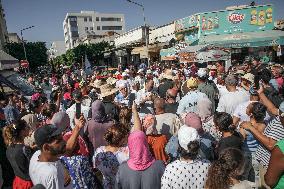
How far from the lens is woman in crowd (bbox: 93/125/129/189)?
3644 mm

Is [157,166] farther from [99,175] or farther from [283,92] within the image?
[283,92]

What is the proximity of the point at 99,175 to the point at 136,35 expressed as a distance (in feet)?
128

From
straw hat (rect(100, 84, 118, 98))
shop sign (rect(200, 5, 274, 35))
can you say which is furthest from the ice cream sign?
straw hat (rect(100, 84, 118, 98))

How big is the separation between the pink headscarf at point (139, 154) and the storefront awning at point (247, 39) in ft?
65.7

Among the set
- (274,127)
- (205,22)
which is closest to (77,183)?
(274,127)

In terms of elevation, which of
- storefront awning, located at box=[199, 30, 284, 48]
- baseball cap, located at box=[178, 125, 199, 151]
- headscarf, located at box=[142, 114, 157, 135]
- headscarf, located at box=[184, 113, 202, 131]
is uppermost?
storefront awning, located at box=[199, 30, 284, 48]

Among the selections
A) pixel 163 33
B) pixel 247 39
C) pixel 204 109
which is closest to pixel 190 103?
pixel 204 109

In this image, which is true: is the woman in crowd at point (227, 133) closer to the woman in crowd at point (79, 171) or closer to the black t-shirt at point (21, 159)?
the woman in crowd at point (79, 171)

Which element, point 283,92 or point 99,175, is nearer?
point 99,175

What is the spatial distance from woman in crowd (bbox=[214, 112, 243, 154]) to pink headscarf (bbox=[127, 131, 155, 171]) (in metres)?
1.21

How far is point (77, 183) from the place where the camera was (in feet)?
10.5

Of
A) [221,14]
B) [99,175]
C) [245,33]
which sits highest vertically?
[221,14]

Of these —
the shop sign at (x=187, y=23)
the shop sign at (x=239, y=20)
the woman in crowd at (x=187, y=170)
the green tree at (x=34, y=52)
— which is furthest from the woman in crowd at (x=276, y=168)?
the green tree at (x=34, y=52)

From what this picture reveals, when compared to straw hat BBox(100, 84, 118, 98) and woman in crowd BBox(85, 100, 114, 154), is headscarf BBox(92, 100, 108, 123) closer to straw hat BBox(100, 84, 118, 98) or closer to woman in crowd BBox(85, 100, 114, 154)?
woman in crowd BBox(85, 100, 114, 154)
